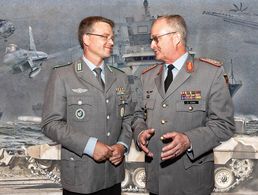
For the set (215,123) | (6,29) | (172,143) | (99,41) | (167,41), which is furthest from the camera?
(6,29)

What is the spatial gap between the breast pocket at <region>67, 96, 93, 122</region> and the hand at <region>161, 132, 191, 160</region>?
50 centimetres

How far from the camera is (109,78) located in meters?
2.00

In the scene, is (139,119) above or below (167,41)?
below

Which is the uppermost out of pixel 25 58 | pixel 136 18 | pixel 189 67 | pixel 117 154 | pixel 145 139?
pixel 136 18

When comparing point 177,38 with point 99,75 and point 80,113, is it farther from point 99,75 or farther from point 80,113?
point 80,113

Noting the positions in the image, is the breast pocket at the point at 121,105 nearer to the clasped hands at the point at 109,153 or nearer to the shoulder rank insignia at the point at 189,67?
the clasped hands at the point at 109,153

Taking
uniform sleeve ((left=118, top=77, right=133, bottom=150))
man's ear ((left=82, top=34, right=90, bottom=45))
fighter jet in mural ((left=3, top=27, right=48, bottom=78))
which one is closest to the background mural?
fighter jet in mural ((left=3, top=27, right=48, bottom=78))

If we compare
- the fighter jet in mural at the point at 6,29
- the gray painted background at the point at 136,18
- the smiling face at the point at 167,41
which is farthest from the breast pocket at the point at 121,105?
the fighter jet in mural at the point at 6,29

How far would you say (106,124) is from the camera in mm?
1932

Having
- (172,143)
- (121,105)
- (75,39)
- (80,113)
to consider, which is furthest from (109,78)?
(75,39)

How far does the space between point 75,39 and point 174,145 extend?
9.16 feet

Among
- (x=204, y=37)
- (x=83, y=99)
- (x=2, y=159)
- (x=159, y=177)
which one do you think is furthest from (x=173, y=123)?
(x=2, y=159)

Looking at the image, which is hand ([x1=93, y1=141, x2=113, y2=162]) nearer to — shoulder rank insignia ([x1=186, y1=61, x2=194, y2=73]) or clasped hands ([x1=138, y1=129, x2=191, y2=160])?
clasped hands ([x1=138, y1=129, x2=191, y2=160])

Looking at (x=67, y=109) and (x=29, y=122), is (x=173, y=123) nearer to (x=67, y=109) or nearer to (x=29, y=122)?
(x=67, y=109)
